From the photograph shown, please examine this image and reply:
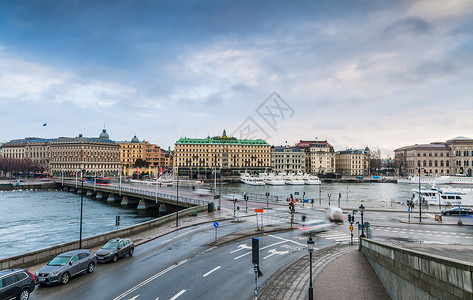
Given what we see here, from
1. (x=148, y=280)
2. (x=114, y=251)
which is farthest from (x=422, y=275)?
(x=114, y=251)

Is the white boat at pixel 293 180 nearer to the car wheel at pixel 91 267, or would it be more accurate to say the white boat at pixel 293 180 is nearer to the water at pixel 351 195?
the water at pixel 351 195

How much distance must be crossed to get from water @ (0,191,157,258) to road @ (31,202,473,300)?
20767 millimetres

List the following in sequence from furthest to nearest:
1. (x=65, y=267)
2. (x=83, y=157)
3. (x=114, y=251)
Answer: (x=83, y=157), (x=114, y=251), (x=65, y=267)

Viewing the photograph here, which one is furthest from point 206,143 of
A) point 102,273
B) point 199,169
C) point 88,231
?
point 102,273

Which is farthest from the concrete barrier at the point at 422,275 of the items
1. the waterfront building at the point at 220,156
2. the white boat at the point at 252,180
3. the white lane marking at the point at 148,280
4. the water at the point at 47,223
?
the waterfront building at the point at 220,156

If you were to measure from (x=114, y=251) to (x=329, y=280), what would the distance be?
1551 cm

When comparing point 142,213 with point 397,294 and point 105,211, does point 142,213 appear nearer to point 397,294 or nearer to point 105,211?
point 105,211

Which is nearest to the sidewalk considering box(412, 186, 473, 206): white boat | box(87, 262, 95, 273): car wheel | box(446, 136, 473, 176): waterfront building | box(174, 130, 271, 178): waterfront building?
box(87, 262, 95, 273): car wheel

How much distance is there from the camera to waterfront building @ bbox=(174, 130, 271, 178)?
17588 centimetres

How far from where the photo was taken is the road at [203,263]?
1661 cm

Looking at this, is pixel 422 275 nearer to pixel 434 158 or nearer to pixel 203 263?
pixel 203 263

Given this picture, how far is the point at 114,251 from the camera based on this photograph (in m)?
22.5

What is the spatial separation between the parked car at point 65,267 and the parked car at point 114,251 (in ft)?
5.48

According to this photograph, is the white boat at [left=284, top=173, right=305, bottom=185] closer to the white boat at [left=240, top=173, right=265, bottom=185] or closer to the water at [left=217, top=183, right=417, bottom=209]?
the white boat at [left=240, top=173, right=265, bottom=185]
